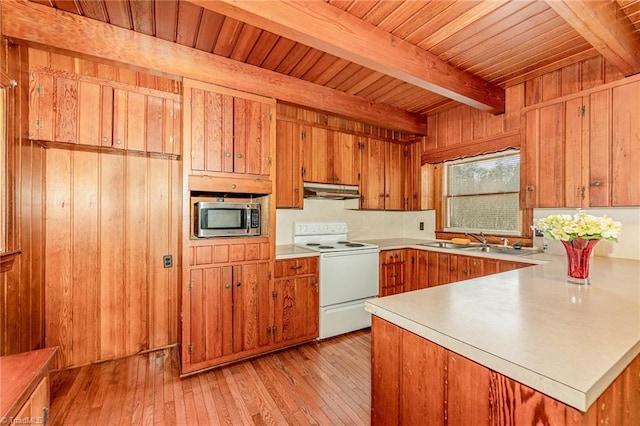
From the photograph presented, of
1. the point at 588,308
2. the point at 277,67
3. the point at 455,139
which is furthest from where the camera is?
the point at 455,139

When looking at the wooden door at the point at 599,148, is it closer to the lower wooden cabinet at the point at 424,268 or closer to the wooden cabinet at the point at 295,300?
the lower wooden cabinet at the point at 424,268

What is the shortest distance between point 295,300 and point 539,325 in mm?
2103

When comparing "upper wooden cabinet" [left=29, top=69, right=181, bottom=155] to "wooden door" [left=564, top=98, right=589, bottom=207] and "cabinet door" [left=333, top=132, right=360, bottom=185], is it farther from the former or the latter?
"wooden door" [left=564, top=98, right=589, bottom=207]

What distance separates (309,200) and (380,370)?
2530mm

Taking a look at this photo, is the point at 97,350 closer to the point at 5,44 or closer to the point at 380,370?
the point at 5,44

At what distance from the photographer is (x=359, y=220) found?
13.3 ft

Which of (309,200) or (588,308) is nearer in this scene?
(588,308)

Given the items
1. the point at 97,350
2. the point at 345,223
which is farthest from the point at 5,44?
the point at 345,223

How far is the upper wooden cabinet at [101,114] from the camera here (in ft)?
6.76

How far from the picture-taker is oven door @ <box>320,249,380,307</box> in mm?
2932

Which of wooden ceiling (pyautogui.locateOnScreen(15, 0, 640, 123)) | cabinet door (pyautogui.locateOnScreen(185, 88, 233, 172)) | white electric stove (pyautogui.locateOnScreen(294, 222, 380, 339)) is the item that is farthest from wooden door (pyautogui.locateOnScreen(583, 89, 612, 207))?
cabinet door (pyautogui.locateOnScreen(185, 88, 233, 172))

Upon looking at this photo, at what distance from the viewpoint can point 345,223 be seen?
384 centimetres

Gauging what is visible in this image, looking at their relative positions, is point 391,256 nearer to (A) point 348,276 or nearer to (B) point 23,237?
(A) point 348,276

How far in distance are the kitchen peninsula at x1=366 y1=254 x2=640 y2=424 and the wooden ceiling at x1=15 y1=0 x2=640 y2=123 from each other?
1556 millimetres
